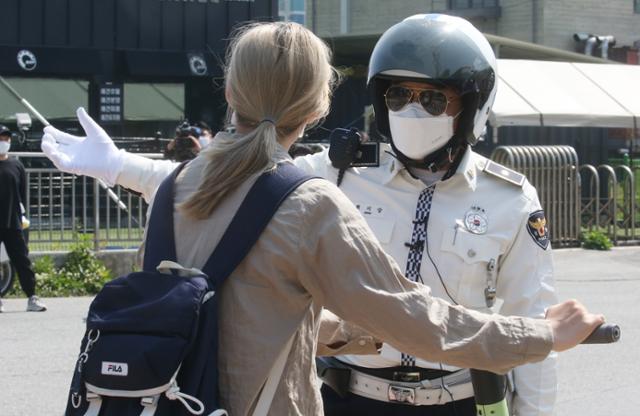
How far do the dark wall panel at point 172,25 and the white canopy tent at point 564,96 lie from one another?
17.8 ft

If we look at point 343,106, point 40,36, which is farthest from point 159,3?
point 343,106

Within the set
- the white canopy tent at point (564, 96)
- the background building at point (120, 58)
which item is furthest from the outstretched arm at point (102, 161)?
the background building at point (120, 58)

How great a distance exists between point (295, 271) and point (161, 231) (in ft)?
1.01

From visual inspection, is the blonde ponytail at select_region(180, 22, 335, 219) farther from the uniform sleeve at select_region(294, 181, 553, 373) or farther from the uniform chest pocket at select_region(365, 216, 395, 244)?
the uniform chest pocket at select_region(365, 216, 395, 244)

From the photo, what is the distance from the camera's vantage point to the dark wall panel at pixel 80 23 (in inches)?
726

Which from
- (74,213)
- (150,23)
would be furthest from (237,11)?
(74,213)

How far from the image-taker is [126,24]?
62.3 feet

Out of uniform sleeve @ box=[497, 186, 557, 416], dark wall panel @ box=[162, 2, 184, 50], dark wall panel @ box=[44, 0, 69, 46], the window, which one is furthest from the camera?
the window

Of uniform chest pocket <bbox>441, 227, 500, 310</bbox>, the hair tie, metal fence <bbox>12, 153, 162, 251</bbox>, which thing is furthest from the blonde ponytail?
metal fence <bbox>12, 153, 162, 251</bbox>

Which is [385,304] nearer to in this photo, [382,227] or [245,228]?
[245,228]

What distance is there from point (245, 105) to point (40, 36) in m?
16.6

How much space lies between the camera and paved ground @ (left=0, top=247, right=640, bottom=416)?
279 inches

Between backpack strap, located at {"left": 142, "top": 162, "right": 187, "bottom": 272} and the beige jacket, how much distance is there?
0.07 feet

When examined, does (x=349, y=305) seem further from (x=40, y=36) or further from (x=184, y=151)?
(x=40, y=36)
